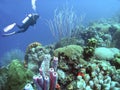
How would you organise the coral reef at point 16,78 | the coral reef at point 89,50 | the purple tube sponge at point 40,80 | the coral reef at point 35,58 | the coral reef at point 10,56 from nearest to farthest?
the purple tube sponge at point 40,80 < the coral reef at point 16,78 < the coral reef at point 89,50 < the coral reef at point 35,58 < the coral reef at point 10,56

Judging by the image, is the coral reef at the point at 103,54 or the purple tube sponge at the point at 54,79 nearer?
the purple tube sponge at the point at 54,79

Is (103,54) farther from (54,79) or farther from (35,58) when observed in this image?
(54,79)

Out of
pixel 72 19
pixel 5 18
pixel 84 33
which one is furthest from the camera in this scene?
→ pixel 5 18

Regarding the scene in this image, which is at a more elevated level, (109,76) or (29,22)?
(29,22)

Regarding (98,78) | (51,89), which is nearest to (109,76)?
(98,78)

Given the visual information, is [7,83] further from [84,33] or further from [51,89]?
[84,33]

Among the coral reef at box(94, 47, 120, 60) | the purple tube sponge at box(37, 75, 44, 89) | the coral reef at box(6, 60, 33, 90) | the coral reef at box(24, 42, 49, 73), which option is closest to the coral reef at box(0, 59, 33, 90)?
the coral reef at box(6, 60, 33, 90)

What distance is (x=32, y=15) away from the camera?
8.15m

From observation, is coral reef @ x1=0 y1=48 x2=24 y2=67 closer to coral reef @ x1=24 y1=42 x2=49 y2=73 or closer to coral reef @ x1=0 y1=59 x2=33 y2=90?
coral reef @ x1=24 y1=42 x2=49 y2=73

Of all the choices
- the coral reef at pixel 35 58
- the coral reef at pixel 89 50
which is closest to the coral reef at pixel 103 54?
the coral reef at pixel 89 50

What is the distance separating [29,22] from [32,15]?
0.93ft

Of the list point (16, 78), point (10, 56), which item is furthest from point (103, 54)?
point (10, 56)

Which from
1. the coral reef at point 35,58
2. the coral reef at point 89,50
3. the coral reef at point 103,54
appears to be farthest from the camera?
the coral reef at point 35,58

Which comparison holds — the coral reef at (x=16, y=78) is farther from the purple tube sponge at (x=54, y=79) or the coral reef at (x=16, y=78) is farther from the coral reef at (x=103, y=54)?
the coral reef at (x=103, y=54)
